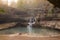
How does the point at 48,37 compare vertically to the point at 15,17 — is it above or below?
below

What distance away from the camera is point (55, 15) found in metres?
2.81

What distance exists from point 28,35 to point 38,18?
0.32 m

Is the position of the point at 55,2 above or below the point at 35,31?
above

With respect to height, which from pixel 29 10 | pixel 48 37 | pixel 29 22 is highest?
pixel 29 10

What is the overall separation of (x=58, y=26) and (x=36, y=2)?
0.52 metres

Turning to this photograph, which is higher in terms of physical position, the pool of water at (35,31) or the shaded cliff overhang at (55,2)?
the shaded cliff overhang at (55,2)

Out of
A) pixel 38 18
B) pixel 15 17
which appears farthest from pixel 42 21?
pixel 15 17

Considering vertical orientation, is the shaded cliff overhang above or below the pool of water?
above

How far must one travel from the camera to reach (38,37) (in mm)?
2717

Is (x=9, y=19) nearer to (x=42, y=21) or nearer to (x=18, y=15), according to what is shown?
(x=18, y=15)

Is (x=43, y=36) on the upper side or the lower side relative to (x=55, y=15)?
lower

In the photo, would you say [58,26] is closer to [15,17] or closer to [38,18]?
[38,18]

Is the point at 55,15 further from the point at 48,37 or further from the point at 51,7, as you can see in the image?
the point at 48,37

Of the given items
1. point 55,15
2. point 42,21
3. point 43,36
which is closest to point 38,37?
point 43,36
